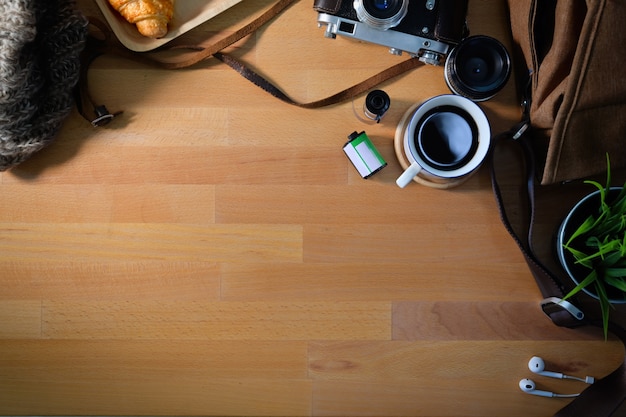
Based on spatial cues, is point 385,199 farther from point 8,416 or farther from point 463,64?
point 8,416

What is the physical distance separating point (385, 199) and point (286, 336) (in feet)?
0.82

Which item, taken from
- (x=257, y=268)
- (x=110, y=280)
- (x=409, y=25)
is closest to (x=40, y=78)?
(x=110, y=280)

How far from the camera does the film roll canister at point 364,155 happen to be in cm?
80

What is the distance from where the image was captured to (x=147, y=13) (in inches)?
30.6

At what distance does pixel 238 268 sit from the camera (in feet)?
2.68

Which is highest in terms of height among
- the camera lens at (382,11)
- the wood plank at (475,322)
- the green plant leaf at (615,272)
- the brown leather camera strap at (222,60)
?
the camera lens at (382,11)

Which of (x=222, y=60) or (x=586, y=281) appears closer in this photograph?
(x=586, y=281)

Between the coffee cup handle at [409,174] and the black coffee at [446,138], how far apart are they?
0.02 meters

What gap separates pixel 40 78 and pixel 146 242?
275 mm

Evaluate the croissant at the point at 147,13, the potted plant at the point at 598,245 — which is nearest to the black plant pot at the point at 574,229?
the potted plant at the point at 598,245

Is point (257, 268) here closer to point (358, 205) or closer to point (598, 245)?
point (358, 205)

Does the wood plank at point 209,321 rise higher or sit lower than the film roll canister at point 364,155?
lower

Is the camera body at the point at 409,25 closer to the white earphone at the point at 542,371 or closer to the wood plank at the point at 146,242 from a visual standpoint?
the wood plank at the point at 146,242

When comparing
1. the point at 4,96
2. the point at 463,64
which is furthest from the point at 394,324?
the point at 4,96
